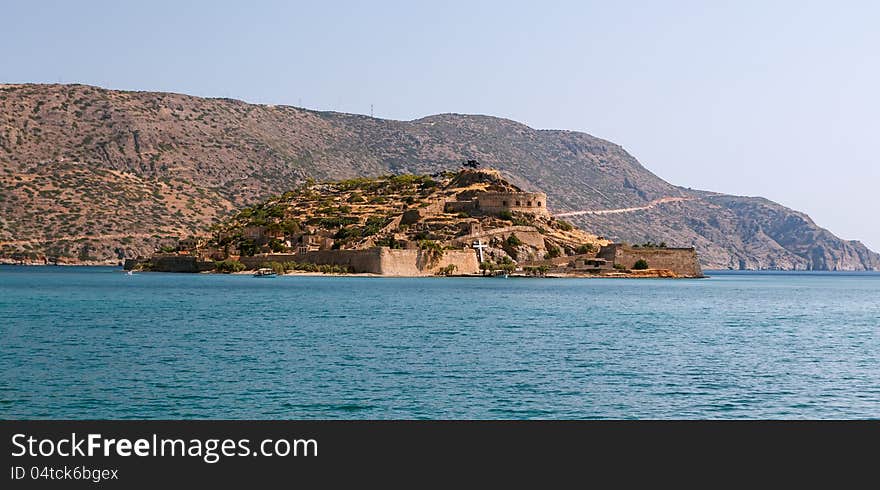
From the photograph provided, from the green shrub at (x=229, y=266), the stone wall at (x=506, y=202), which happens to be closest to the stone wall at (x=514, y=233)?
the stone wall at (x=506, y=202)

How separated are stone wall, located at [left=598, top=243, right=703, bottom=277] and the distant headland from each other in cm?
Result: 10

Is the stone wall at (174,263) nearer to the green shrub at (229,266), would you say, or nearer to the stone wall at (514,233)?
the green shrub at (229,266)

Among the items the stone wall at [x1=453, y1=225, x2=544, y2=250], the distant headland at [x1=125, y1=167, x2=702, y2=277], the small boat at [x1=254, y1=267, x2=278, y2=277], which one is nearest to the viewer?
the small boat at [x1=254, y1=267, x2=278, y2=277]

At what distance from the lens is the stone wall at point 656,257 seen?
105 meters

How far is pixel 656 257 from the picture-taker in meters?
108

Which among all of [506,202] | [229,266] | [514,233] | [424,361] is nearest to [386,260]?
[229,266]

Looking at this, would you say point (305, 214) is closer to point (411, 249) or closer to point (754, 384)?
point (411, 249)

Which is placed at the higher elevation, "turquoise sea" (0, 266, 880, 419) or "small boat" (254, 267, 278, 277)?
"small boat" (254, 267, 278, 277)

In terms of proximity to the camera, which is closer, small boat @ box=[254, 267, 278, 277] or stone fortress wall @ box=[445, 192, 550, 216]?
small boat @ box=[254, 267, 278, 277]

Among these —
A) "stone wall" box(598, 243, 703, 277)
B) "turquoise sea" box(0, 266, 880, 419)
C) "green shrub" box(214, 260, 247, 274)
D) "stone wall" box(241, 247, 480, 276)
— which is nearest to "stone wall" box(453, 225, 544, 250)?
"stone wall" box(241, 247, 480, 276)

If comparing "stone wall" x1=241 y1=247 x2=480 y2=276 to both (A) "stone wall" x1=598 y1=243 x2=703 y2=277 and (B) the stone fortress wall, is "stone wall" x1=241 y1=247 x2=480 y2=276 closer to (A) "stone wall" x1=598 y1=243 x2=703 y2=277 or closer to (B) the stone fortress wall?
(B) the stone fortress wall

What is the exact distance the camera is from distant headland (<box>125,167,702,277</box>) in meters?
99.1

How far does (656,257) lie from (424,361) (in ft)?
270
